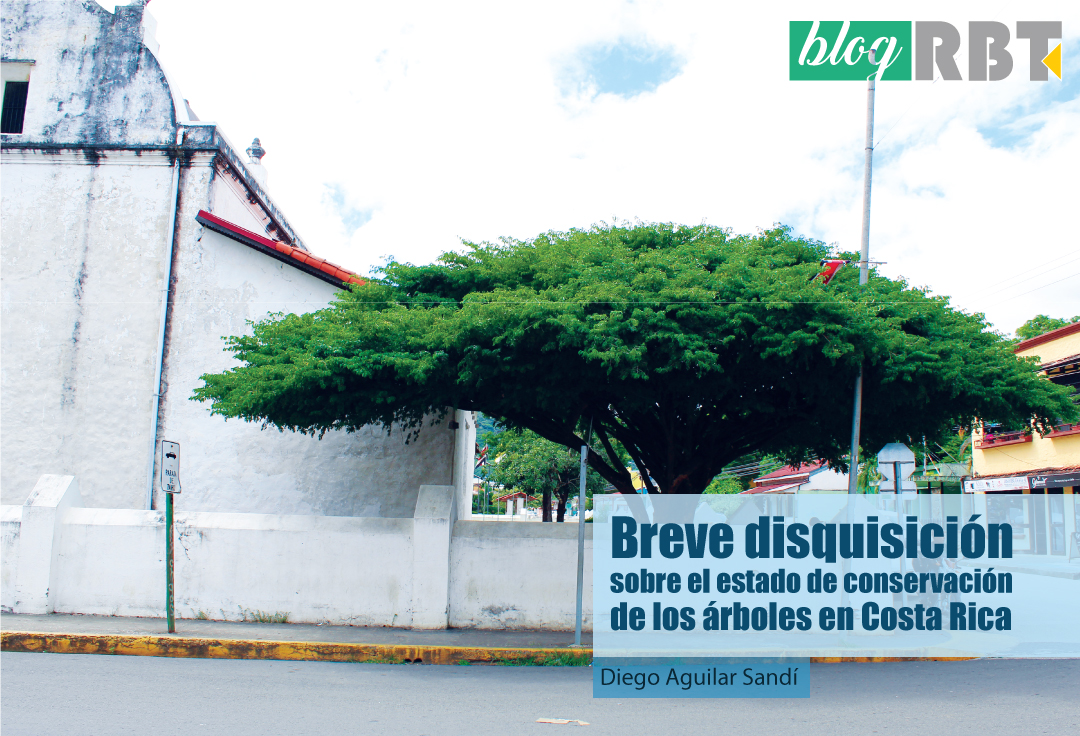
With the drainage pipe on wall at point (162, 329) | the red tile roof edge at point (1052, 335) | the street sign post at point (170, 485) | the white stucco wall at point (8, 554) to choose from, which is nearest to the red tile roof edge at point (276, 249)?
the drainage pipe on wall at point (162, 329)

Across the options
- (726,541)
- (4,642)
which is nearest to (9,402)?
(4,642)

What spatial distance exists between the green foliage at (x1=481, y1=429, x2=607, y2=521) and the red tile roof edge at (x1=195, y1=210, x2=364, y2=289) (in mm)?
14470

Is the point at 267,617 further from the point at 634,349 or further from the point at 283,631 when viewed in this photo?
the point at 634,349

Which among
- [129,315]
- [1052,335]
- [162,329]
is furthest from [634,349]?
[1052,335]

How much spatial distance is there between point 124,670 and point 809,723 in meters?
6.57

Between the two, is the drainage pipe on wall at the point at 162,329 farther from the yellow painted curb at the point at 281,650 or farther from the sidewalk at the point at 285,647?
the yellow painted curb at the point at 281,650

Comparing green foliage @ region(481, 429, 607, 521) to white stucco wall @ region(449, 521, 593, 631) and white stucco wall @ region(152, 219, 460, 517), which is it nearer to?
white stucco wall @ region(152, 219, 460, 517)

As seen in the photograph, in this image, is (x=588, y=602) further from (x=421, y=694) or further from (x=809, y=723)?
(x=809, y=723)

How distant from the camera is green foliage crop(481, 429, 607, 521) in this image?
28.7 meters

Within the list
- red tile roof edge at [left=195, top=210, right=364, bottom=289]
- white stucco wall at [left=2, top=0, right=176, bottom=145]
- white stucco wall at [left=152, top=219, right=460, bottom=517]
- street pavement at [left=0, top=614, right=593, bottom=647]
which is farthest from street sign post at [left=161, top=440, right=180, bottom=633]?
white stucco wall at [left=2, top=0, right=176, bottom=145]

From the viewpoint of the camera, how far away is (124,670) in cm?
762

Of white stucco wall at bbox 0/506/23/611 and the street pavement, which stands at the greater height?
white stucco wall at bbox 0/506/23/611

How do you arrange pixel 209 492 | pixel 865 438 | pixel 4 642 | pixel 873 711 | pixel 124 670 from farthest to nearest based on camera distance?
1. pixel 209 492
2. pixel 865 438
3. pixel 4 642
4. pixel 124 670
5. pixel 873 711

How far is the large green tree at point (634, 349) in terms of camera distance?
28.2ft
